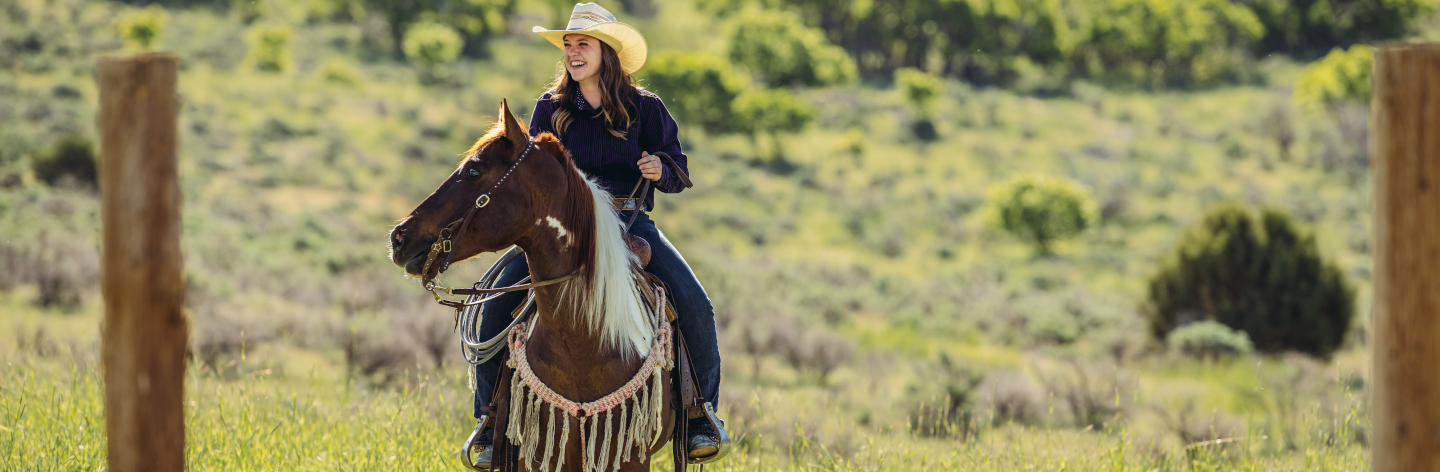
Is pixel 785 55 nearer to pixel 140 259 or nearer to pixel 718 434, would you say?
pixel 718 434

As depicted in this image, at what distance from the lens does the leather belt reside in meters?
4.17

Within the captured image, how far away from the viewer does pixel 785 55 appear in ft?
209

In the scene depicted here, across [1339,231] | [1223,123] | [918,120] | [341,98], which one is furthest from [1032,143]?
[341,98]

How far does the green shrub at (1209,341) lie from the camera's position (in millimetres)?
17359

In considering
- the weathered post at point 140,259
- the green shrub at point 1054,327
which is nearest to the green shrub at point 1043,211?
the green shrub at point 1054,327

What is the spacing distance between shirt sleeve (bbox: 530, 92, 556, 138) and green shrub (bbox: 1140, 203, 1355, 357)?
1809 centimetres

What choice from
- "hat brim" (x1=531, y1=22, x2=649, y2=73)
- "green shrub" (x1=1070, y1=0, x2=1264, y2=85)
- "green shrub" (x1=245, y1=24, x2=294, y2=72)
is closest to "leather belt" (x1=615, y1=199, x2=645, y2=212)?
"hat brim" (x1=531, y1=22, x2=649, y2=73)

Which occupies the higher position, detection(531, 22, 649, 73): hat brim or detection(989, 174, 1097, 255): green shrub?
detection(531, 22, 649, 73): hat brim

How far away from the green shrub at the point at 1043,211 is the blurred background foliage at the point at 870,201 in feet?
0.46

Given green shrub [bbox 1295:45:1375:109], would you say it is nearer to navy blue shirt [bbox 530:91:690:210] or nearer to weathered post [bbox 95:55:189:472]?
navy blue shirt [bbox 530:91:690:210]

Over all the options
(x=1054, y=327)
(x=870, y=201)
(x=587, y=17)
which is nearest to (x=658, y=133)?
(x=587, y=17)

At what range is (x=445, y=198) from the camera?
10.8 ft

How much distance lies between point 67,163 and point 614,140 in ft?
80.9

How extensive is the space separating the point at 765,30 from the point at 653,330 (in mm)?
62584
